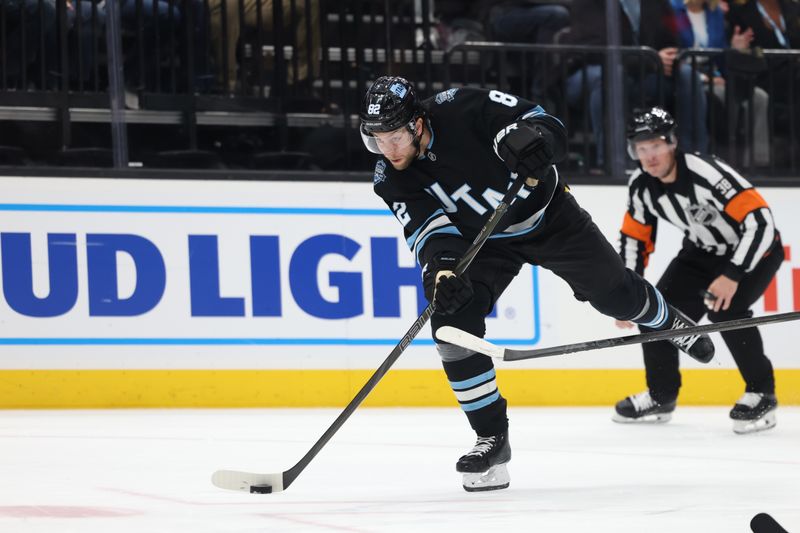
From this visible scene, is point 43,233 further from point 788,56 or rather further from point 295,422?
point 788,56

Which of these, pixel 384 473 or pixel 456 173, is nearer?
pixel 456 173

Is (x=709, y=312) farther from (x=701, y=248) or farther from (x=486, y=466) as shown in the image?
(x=486, y=466)

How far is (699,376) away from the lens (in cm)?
559

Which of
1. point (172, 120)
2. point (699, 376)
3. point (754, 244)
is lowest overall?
point (699, 376)

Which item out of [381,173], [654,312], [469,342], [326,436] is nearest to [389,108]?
[381,173]

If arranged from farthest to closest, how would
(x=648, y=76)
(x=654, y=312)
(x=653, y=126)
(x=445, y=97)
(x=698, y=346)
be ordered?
1. (x=648, y=76)
2. (x=653, y=126)
3. (x=698, y=346)
4. (x=654, y=312)
5. (x=445, y=97)

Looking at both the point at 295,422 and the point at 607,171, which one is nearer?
the point at 295,422

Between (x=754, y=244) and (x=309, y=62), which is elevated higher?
(x=309, y=62)

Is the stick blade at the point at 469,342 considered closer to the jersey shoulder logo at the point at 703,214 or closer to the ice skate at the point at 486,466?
the ice skate at the point at 486,466

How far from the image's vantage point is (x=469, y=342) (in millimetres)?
2986

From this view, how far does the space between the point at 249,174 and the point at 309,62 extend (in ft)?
2.30

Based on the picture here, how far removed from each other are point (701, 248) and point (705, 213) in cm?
20

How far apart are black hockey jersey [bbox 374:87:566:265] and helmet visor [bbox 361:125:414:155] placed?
0.40 ft

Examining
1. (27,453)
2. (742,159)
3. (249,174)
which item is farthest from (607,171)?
(27,453)
